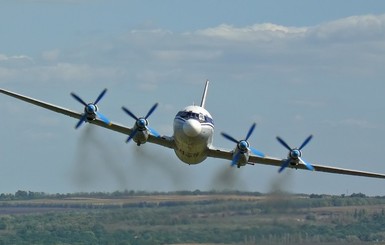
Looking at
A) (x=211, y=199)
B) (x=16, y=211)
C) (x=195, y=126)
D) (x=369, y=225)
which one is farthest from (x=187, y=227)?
(x=16, y=211)

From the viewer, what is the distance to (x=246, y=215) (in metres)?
66.4

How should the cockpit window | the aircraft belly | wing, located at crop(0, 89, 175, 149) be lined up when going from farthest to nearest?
wing, located at crop(0, 89, 175, 149) < the cockpit window < the aircraft belly

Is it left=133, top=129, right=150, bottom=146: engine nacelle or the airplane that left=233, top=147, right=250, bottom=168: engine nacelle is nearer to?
the airplane

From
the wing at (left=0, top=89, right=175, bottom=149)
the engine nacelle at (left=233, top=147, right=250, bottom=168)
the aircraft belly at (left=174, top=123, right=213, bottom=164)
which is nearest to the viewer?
the aircraft belly at (left=174, top=123, right=213, bottom=164)

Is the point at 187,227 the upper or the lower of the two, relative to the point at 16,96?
lower

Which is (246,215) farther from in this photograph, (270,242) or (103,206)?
(103,206)

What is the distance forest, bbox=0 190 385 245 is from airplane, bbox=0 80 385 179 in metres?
3.16

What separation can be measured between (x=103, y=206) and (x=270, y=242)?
513 inches

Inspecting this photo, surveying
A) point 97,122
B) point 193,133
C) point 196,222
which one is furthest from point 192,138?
point 196,222

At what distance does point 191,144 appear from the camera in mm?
58250

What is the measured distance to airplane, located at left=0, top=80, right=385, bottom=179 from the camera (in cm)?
5819

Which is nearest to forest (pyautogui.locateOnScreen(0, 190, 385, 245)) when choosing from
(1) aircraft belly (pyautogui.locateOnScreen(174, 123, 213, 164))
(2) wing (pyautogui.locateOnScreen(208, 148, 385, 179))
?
(2) wing (pyautogui.locateOnScreen(208, 148, 385, 179))

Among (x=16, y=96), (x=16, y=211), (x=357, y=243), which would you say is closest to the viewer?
(x=16, y=96)

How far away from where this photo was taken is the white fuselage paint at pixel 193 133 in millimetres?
57781
